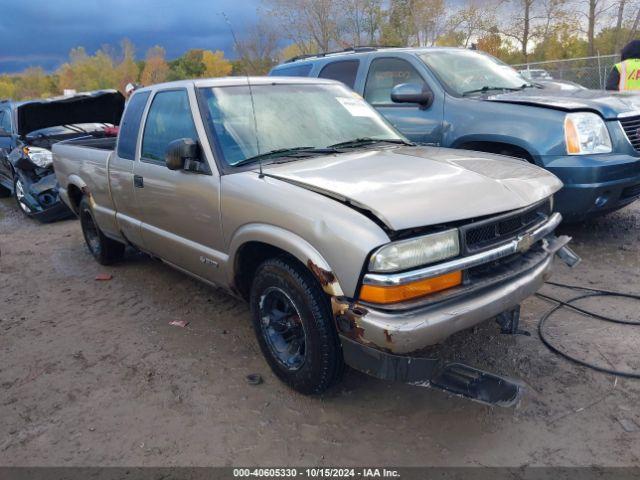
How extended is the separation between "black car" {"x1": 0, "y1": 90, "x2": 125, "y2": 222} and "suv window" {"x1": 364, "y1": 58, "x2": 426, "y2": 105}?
4.75 meters

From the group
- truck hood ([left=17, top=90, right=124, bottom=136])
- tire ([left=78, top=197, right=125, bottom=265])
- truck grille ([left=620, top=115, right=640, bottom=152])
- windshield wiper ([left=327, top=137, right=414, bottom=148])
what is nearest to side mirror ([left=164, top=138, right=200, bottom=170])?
windshield wiper ([left=327, top=137, right=414, bottom=148])

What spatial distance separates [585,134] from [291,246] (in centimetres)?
331

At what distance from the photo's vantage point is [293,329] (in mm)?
3068

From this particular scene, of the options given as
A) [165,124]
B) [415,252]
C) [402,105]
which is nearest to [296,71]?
[402,105]

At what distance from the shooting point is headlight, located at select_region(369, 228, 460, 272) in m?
2.40

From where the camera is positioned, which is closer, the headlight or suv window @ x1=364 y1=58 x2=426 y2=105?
the headlight

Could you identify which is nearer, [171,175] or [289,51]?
[171,175]

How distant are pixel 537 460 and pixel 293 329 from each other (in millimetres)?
1429

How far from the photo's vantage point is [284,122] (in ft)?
11.9

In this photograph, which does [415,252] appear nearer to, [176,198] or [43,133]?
[176,198]

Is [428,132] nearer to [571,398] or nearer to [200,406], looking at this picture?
[571,398]

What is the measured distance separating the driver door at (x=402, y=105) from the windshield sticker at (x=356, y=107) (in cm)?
131

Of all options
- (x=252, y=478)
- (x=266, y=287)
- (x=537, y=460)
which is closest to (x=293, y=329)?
(x=266, y=287)

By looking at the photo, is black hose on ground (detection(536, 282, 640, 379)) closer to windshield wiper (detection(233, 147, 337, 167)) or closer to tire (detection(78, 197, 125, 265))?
windshield wiper (detection(233, 147, 337, 167))
